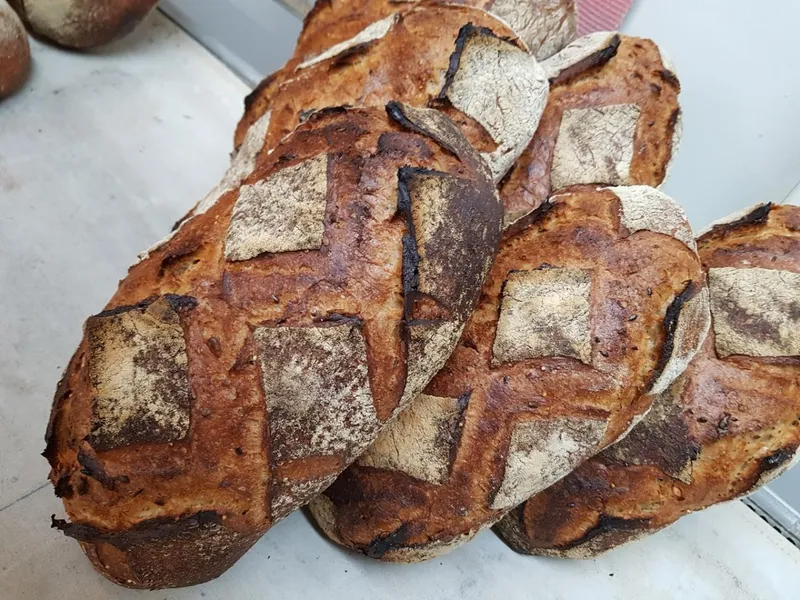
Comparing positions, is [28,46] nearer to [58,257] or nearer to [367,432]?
[58,257]

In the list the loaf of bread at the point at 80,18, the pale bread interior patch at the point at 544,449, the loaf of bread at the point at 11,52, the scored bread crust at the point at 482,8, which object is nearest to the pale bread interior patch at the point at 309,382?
the pale bread interior patch at the point at 544,449

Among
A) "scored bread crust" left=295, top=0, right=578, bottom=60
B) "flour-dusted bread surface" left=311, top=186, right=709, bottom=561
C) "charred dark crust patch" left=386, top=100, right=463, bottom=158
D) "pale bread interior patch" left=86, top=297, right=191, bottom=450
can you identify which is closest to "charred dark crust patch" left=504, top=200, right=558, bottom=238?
"flour-dusted bread surface" left=311, top=186, right=709, bottom=561

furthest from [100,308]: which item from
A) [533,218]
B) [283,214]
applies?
[533,218]

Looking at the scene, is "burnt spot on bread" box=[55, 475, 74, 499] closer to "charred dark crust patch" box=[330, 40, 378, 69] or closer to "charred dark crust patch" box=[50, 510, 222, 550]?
"charred dark crust patch" box=[50, 510, 222, 550]

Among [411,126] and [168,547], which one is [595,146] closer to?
[411,126]

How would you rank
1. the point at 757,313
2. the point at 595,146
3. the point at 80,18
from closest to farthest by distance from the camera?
the point at 757,313 → the point at 595,146 → the point at 80,18
